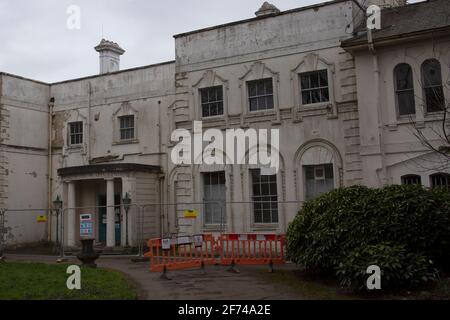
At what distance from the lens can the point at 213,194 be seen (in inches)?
763

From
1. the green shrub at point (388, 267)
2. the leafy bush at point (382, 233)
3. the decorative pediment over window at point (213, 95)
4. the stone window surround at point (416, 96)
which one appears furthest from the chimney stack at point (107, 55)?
the green shrub at point (388, 267)

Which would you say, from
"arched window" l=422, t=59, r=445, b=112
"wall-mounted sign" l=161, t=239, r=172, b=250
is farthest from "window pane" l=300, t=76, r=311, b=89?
"wall-mounted sign" l=161, t=239, r=172, b=250

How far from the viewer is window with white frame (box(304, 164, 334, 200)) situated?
17.4 meters

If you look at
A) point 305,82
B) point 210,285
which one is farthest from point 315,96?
point 210,285

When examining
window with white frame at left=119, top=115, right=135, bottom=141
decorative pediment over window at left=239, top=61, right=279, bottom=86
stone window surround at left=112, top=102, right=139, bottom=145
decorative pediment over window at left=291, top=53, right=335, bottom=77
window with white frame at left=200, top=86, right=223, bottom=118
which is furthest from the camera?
window with white frame at left=119, top=115, right=135, bottom=141

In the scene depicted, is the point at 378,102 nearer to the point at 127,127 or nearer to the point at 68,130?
the point at 127,127

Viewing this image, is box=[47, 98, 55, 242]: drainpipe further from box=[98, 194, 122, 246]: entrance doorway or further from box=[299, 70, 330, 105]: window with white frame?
box=[299, 70, 330, 105]: window with white frame

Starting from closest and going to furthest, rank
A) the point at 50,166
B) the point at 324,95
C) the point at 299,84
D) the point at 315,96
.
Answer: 1. the point at 324,95
2. the point at 315,96
3. the point at 299,84
4. the point at 50,166

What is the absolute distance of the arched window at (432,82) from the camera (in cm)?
1569

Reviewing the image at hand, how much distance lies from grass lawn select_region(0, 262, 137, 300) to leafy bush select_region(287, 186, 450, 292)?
4.22 m

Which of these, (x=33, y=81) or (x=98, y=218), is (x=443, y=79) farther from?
(x=33, y=81)

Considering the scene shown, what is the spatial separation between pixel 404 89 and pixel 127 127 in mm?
12804

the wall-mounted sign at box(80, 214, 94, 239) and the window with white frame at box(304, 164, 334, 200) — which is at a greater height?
the window with white frame at box(304, 164, 334, 200)
